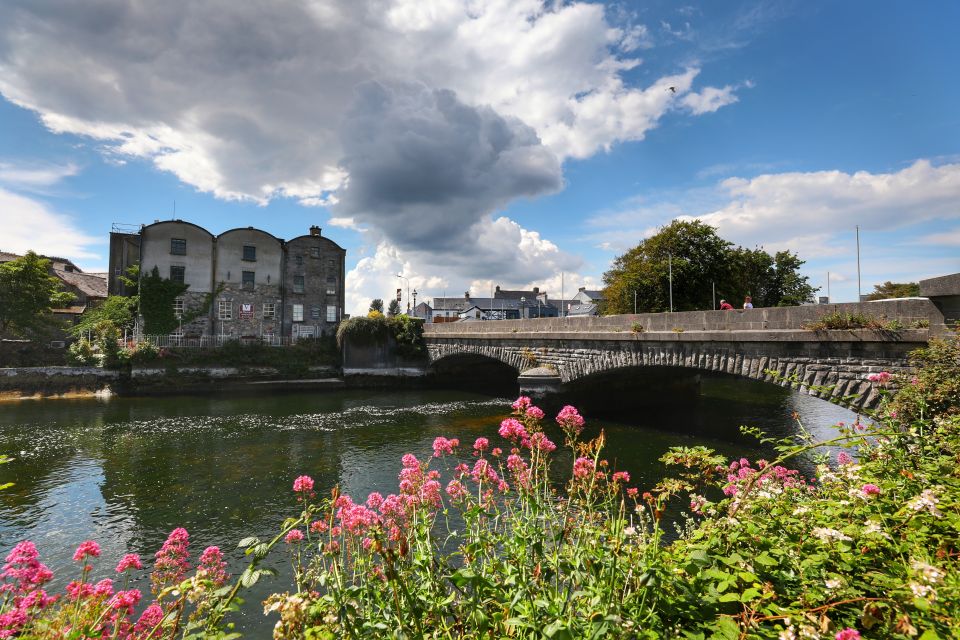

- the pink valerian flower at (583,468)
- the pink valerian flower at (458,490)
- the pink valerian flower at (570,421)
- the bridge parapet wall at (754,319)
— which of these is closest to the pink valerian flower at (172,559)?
the pink valerian flower at (458,490)

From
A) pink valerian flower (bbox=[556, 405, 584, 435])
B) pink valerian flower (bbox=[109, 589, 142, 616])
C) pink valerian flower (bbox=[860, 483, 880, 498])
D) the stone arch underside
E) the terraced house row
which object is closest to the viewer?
pink valerian flower (bbox=[109, 589, 142, 616])

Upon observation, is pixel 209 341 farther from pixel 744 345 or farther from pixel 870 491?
pixel 870 491

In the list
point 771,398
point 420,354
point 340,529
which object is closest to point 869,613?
point 340,529

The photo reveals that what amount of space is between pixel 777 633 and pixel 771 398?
28318 mm

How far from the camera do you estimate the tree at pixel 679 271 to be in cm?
3294

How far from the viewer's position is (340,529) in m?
2.53

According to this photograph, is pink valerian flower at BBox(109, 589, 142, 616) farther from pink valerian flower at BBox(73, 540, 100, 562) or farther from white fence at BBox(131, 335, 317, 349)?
white fence at BBox(131, 335, 317, 349)

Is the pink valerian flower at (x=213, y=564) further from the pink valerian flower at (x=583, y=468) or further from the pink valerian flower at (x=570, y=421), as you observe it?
the pink valerian flower at (x=570, y=421)

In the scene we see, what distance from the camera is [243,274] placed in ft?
121

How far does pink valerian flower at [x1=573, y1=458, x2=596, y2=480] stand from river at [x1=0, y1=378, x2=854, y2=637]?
519 centimetres

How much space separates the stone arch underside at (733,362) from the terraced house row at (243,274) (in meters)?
22.5

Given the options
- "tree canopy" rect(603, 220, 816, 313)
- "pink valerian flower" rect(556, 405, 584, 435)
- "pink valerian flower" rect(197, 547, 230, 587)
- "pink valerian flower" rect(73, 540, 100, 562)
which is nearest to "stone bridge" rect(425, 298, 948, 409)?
"pink valerian flower" rect(556, 405, 584, 435)

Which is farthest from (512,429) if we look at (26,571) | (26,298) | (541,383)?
(26,298)

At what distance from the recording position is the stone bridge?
27.0 ft
